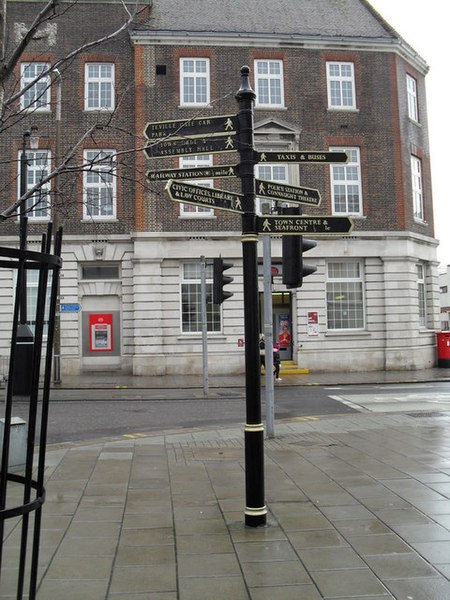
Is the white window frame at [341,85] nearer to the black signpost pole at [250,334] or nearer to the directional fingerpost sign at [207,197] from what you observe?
the black signpost pole at [250,334]

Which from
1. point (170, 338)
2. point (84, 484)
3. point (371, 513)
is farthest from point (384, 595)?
point (170, 338)

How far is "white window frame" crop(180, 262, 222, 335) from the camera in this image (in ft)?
81.4

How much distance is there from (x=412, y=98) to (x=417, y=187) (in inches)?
160

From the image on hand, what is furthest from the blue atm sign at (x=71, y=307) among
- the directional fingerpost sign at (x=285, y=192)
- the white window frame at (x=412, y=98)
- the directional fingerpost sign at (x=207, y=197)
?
the directional fingerpost sign at (x=207, y=197)

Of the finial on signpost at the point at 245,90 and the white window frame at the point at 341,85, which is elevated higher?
the white window frame at the point at 341,85

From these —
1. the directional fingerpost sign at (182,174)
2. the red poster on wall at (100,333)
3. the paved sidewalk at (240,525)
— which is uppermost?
the directional fingerpost sign at (182,174)

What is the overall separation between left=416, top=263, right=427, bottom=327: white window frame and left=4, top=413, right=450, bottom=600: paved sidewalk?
1884cm

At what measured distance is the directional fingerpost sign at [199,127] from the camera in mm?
5828

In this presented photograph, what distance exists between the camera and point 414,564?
4.43 metres

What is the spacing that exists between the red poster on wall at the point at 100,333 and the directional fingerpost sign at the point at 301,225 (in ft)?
64.8

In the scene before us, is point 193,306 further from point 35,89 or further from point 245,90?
point 245,90

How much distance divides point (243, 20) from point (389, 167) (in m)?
8.86

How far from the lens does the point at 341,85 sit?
26375 mm

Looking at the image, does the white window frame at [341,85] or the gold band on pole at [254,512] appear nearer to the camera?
the gold band on pole at [254,512]
